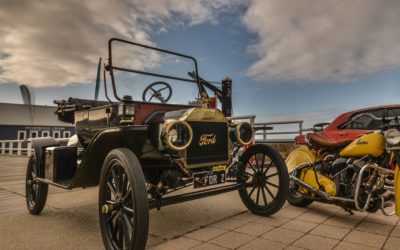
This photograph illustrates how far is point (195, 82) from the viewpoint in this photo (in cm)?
463

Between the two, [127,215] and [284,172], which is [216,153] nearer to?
[284,172]

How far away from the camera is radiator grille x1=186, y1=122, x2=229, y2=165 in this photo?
10.8ft

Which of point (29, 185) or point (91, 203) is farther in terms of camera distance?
point (91, 203)

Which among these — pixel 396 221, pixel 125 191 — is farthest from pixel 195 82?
pixel 396 221

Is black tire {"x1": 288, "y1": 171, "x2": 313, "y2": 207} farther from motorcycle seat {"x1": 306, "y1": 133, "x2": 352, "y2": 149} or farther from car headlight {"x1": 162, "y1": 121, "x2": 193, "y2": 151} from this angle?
car headlight {"x1": 162, "y1": 121, "x2": 193, "y2": 151}

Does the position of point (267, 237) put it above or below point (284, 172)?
below

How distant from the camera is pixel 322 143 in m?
4.12

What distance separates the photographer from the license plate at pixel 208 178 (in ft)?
10.5

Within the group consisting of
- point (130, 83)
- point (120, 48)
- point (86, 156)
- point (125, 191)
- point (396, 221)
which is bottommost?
point (396, 221)

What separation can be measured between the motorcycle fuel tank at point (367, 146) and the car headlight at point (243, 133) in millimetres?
1134

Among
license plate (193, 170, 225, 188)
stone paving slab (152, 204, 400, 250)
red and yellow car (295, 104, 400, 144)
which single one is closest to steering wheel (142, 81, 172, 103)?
license plate (193, 170, 225, 188)

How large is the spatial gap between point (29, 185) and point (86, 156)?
1.79m

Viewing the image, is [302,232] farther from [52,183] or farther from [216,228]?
[52,183]

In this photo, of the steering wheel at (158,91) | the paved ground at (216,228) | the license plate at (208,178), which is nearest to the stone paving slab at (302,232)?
the paved ground at (216,228)
